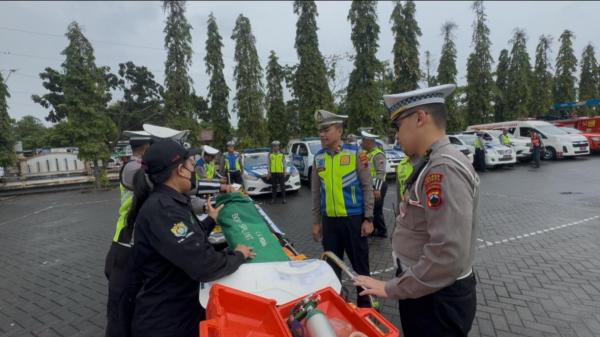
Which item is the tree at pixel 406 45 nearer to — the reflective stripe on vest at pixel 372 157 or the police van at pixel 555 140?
the police van at pixel 555 140

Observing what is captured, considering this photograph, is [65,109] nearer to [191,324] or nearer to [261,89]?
[261,89]

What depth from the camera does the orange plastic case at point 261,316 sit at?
146 centimetres

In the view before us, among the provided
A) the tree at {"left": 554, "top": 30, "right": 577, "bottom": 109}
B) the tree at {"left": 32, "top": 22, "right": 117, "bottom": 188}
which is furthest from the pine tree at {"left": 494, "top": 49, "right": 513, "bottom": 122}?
the tree at {"left": 32, "top": 22, "right": 117, "bottom": 188}

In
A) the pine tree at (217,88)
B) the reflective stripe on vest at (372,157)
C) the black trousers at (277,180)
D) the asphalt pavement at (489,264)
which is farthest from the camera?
the pine tree at (217,88)

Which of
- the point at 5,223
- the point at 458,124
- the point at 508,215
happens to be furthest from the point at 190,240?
the point at 458,124

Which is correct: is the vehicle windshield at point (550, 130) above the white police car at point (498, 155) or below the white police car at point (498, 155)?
above

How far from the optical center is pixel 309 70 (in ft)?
77.5

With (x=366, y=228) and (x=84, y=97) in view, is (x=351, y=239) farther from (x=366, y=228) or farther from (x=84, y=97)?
(x=84, y=97)

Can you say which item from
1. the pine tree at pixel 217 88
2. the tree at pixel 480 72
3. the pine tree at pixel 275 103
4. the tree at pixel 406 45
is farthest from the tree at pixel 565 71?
the pine tree at pixel 217 88

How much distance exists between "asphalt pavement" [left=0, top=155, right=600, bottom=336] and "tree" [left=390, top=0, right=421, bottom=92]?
15700 millimetres

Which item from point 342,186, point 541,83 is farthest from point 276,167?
point 541,83

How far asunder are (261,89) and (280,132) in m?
3.84

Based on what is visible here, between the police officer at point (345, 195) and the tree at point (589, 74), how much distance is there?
3893 cm

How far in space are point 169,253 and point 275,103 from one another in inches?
1038
